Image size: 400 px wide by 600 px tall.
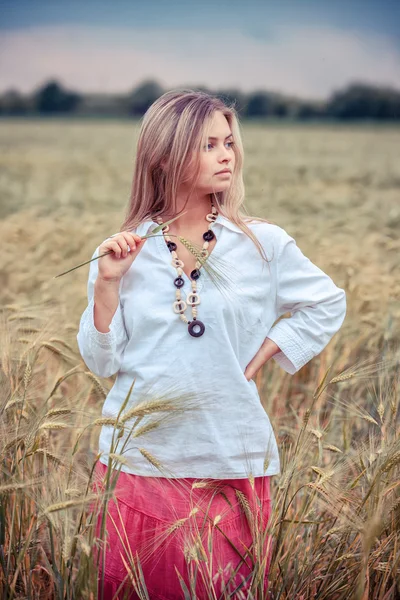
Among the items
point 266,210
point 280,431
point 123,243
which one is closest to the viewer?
point 123,243

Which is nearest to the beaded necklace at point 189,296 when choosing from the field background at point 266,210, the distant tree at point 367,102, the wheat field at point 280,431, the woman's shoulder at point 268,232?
the woman's shoulder at point 268,232

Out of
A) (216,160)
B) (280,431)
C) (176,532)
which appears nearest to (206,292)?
(216,160)

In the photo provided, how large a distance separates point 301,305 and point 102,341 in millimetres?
556

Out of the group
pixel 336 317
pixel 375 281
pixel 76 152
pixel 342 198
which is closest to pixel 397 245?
pixel 375 281

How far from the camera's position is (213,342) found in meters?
2.03

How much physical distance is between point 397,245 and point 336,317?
114 inches

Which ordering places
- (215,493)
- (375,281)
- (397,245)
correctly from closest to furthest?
(215,493), (375,281), (397,245)

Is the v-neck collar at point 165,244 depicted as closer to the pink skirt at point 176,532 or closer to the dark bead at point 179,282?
the dark bead at point 179,282

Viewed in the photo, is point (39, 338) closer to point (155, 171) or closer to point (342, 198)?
point (155, 171)

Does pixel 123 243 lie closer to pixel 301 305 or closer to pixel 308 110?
pixel 301 305

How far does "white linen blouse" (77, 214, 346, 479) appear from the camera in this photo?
2000mm

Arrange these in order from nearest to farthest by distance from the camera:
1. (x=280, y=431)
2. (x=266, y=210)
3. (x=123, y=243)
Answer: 1. (x=123, y=243)
2. (x=280, y=431)
3. (x=266, y=210)

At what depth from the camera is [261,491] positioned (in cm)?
210

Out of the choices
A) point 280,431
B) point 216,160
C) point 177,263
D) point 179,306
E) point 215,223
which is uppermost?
point 216,160
